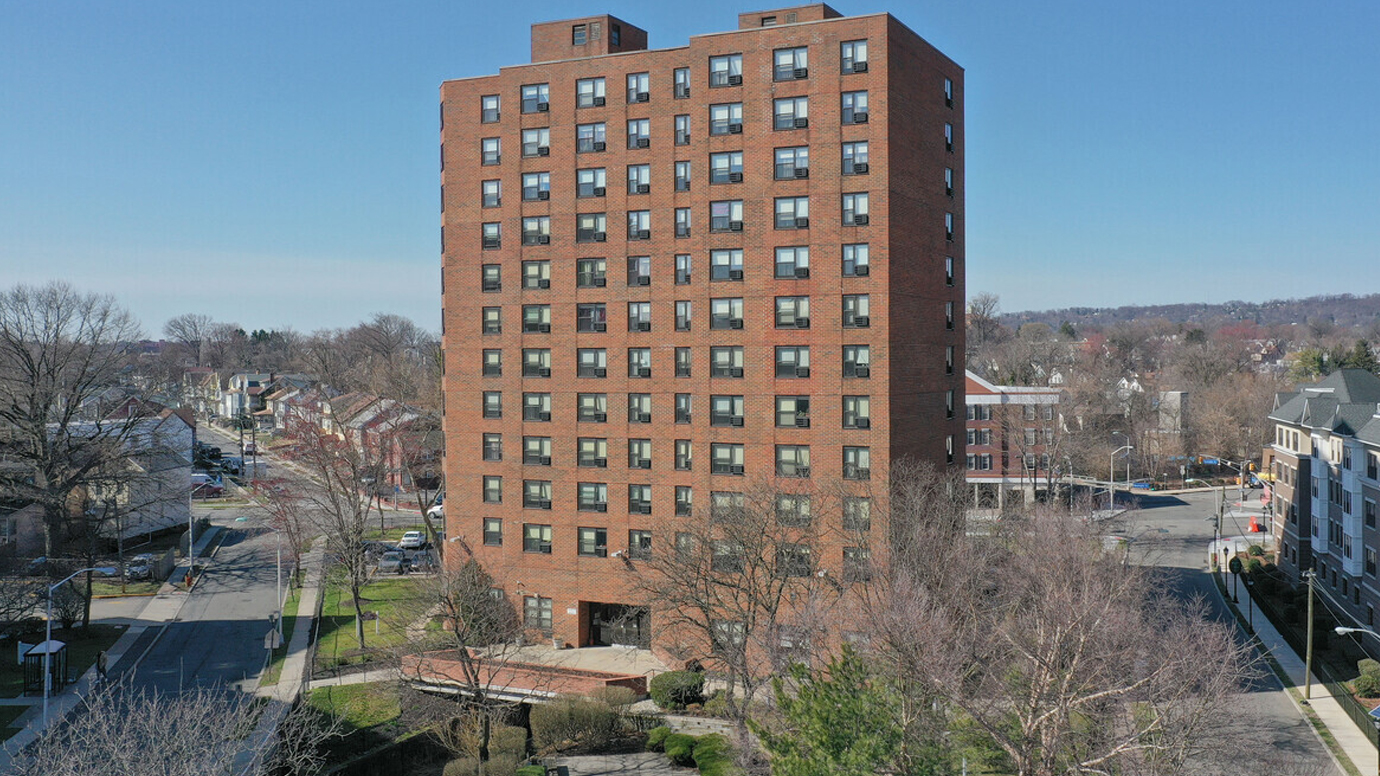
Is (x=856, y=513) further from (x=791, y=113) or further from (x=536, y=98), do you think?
(x=536, y=98)

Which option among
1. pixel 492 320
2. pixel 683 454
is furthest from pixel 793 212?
pixel 492 320

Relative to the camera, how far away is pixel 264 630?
57.3m

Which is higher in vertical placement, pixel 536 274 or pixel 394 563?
pixel 536 274

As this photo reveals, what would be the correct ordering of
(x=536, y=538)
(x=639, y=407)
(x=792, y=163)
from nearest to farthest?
(x=792, y=163) < (x=639, y=407) < (x=536, y=538)

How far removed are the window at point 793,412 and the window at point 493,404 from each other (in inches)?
612

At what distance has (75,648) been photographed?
53375 mm

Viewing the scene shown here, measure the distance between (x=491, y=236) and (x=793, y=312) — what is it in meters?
17.1

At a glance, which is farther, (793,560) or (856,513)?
(856,513)

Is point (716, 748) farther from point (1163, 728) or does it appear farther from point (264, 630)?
point (264, 630)

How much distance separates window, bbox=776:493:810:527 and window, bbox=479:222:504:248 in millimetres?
20447

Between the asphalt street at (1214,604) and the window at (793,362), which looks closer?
the asphalt street at (1214,604)

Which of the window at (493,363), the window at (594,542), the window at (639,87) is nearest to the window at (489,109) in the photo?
the window at (639,87)

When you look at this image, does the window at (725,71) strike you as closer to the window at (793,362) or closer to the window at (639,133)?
the window at (639,133)

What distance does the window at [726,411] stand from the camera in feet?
165
